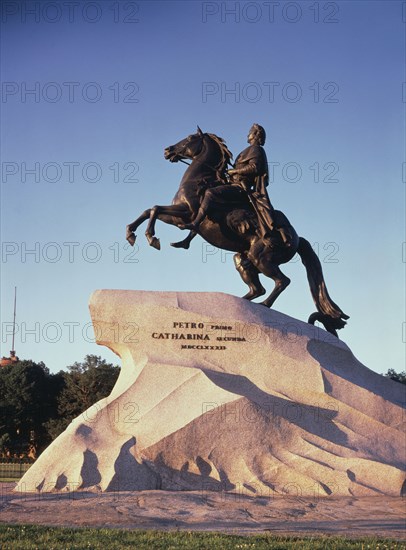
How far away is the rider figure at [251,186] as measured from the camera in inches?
541

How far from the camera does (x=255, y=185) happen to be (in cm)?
1455

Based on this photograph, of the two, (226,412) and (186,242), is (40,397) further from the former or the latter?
(226,412)

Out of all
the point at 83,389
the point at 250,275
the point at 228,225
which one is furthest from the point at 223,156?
the point at 83,389

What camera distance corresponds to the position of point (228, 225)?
14.2 m

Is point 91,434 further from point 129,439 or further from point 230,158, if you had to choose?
point 230,158

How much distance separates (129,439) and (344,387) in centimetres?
379

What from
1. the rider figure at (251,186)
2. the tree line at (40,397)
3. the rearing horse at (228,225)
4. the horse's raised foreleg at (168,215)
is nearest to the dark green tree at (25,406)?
the tree line at (40,397)

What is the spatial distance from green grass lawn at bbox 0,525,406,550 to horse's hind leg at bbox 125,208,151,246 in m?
6.82

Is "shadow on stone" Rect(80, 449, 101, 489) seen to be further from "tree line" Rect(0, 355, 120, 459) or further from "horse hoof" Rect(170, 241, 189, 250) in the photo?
"tree line" Rect(0, 355, 120, 459)

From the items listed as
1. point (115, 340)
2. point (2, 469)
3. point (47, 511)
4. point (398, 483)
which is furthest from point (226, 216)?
point (2, 469)

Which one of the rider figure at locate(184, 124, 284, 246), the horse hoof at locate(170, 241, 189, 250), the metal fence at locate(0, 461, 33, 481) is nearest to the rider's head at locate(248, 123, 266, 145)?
the rider figure at locate(184, 124, 284, 246)

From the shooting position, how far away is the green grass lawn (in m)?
6.85

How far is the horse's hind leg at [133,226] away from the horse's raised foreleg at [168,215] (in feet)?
0.42

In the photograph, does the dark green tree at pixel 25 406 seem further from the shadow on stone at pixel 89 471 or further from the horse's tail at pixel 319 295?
the shadow on stone at pixel 89 471
